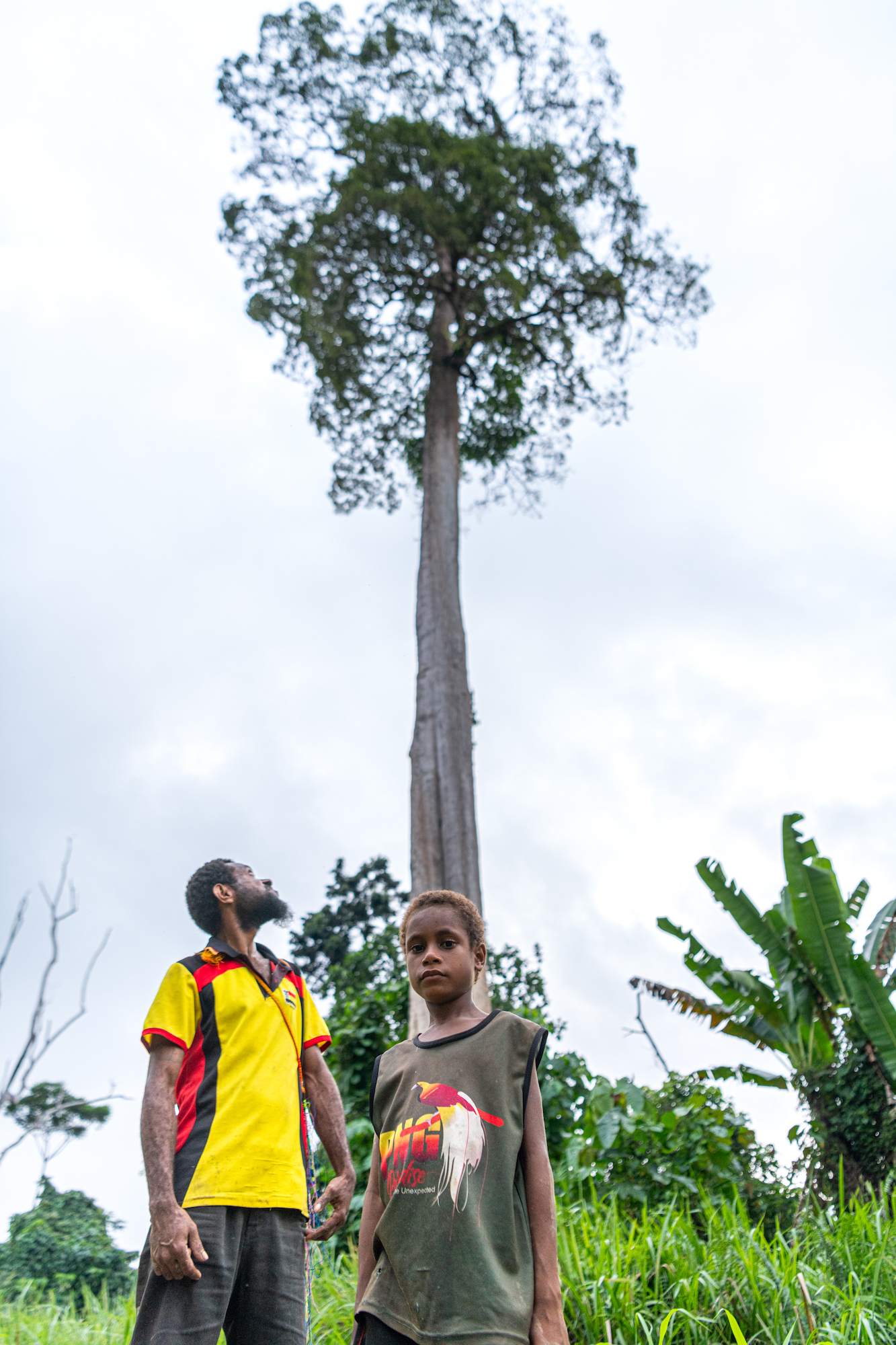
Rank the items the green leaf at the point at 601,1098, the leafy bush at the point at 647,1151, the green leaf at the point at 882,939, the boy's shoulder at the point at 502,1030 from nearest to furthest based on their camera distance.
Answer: the boy's shoulder at the point at 502,1030 < the leafy bush at the point at 647,1151 < the green leaf at the point at 601,1098 < the green leaf at the point at 882,939

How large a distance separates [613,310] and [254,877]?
30.1 feet

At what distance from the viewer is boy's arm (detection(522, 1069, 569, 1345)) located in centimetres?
183

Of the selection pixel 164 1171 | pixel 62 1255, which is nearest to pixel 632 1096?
pixel 164 1171

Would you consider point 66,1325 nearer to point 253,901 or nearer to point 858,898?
point 253,901

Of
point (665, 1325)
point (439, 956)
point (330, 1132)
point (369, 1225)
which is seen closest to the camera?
point (369, 1225)

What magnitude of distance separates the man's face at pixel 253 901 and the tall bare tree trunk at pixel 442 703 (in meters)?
3.19

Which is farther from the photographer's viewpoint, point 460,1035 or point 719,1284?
point 719,1284

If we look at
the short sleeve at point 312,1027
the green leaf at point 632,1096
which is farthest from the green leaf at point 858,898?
the short sleeve at point 312,1027

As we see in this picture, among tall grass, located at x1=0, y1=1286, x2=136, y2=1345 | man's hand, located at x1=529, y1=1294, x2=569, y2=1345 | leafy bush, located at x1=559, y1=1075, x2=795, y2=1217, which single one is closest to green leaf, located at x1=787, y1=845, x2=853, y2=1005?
leafy bush, located at x1=559, y1=1075, x2=795, y2=1217


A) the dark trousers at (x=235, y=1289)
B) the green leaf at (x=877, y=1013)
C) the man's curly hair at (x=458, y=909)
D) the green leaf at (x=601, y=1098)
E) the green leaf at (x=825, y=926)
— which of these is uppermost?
the green leaf at (x=825, y=926)

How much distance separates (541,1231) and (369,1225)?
392 millimetres

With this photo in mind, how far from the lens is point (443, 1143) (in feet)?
6.52

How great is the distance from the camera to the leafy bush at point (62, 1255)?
761 cm

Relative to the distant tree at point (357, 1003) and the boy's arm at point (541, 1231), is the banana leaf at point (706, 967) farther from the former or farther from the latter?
the boy's arm at point (541, 1231)
